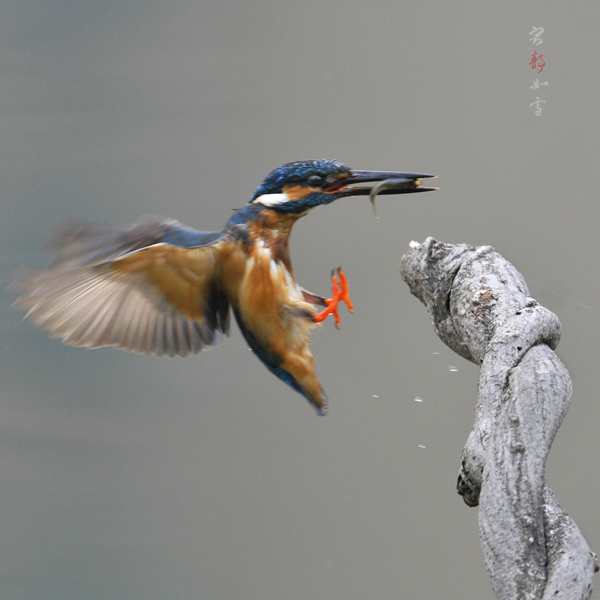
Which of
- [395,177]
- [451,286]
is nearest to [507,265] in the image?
[451,286]

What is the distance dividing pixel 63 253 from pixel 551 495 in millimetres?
461

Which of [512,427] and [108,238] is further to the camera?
[108,238]

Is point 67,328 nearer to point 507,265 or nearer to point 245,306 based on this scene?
point 245,306

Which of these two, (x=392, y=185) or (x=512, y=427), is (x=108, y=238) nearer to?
(x=392, y=185)

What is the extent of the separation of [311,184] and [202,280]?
0.13 meters

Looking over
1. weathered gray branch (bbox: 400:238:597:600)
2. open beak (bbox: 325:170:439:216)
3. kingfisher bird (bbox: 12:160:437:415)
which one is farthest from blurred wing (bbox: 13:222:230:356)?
weathered gray branch (bbox: 400:238:597:600)

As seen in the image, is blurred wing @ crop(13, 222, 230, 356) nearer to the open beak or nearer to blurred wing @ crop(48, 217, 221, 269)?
blurred wing @ crop(48, 217, 221, 269)

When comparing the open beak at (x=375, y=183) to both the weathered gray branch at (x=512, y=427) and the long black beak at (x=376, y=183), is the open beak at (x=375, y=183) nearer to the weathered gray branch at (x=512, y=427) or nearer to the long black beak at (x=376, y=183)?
the long black beak at (x=376, y=183)

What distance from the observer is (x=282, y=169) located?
70 cm

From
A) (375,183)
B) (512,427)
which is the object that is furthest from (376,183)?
(512,427)

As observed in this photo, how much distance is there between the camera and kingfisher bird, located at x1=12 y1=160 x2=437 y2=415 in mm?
707

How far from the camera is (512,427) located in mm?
635

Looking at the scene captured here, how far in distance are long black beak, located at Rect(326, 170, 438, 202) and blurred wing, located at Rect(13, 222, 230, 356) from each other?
4.7 inches

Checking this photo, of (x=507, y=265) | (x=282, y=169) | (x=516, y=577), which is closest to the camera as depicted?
(x=516, y=577)
